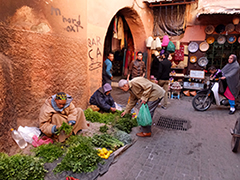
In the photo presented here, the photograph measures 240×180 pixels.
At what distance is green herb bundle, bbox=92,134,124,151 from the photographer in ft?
11.2

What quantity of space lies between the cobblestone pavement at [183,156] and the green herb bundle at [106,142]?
0.21m

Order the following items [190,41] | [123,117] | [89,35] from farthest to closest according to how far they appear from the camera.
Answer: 1. [190,41]
2. [89,35]
3. [123,117]

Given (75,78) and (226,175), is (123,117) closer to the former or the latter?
(75,78)

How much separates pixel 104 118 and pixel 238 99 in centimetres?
466

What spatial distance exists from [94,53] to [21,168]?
386cm

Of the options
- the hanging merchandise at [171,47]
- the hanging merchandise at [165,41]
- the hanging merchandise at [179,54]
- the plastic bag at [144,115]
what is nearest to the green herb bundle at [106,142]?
the plastic bag at [144,115]

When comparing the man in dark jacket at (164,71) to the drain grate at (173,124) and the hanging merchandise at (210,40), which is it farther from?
the hanging merchandise at (210,40)

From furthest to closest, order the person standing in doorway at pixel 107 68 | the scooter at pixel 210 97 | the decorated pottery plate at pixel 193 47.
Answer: the decorated pottery plate at pixel 193 47 < the person standing in doorway at pixel 107 68 < the scooter at pixel 210 97

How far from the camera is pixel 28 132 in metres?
3.36

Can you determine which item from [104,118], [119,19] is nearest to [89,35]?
[104,118]

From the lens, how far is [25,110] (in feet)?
11.8

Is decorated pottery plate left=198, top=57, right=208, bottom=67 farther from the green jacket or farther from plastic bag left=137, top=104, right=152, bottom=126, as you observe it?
plastic bag left=137, top=104, right=152, bottom=126

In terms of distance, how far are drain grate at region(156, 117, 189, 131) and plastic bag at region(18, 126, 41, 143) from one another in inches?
121

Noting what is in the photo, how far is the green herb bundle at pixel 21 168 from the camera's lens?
2.38m
